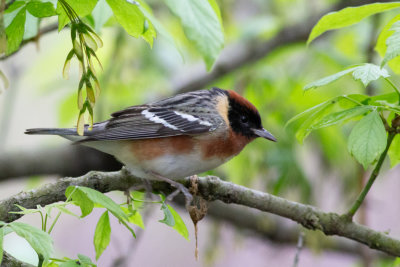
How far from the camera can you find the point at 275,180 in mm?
4391

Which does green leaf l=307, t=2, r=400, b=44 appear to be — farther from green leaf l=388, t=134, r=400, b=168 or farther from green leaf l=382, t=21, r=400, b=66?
green leaf l=388, t=134, r=400, b=168

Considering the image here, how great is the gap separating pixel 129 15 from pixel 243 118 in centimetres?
206

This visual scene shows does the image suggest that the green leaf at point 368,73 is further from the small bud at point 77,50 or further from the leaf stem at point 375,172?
the small bud at point 77,50

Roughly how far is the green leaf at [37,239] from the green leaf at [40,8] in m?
0.68

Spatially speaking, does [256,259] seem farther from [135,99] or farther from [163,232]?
[135,99]

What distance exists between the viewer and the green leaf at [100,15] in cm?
242

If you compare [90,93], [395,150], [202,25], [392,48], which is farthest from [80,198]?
[395,150]

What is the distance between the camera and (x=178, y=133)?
3619 mm

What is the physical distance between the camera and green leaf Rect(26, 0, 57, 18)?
191 cm

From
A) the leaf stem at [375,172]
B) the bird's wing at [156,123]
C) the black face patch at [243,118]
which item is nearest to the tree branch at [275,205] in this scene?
the leaf stem at [375,172]

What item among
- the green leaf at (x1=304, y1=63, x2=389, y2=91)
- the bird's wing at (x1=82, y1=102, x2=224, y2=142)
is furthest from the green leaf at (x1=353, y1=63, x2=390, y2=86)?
the bird's wing at (x1=82, y1=102, x2=224, y2=142)

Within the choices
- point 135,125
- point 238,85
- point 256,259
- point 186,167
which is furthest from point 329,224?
point 256,259

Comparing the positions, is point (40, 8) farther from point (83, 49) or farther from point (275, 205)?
point (275, 205)

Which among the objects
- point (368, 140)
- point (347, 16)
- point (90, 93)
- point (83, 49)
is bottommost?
point (368, 140)
